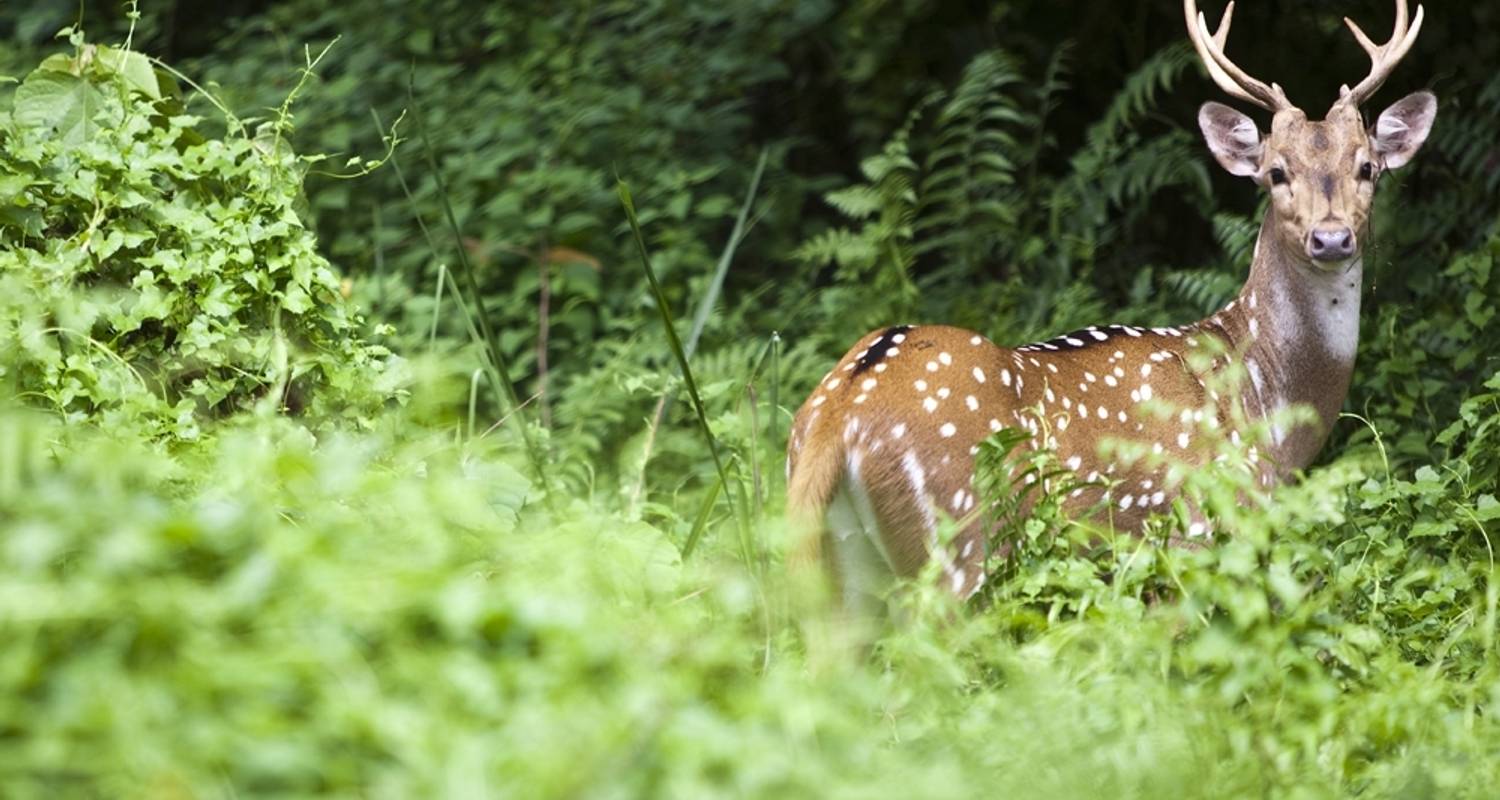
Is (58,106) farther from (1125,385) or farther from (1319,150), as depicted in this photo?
(1319,150)

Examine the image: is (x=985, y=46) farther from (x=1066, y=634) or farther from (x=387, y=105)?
(x=1066, y=634)

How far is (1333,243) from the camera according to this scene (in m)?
4.67

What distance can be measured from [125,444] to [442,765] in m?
1.56

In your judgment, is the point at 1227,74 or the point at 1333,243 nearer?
the point at 1333,243

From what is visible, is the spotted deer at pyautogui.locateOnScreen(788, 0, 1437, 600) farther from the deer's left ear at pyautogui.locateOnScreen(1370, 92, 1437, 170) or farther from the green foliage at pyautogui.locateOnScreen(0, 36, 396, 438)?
the green foliage at pyautogui.locateOnScreen(0, 36, 396, 438)

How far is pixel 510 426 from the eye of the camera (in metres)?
5.02

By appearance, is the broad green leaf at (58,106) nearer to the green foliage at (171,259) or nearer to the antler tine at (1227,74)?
the green foliage at (171,259)

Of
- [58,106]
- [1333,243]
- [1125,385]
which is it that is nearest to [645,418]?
[1125,385]

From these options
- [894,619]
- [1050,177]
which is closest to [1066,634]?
[894,619]

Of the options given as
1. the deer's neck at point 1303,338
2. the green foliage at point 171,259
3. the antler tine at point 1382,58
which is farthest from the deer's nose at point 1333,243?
the green foliage at point 171,259

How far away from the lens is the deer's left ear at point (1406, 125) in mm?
5105

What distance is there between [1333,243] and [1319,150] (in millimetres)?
299

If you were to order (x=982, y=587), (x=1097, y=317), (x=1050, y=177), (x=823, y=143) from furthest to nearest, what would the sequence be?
1. (x=823, y=143)
2. (x=1050, y=177)
3. (x=1097, y=317)
4. (x=982, y=587)

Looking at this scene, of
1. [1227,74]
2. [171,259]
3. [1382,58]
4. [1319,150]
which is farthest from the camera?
[1227,74]
